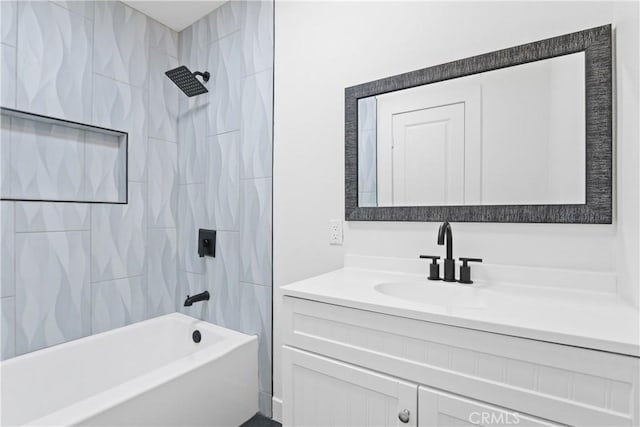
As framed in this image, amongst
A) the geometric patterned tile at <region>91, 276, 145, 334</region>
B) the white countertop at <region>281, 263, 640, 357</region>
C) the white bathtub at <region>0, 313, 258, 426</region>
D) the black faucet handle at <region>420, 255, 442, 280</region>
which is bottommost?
the white bathtub at <region>0, 313, 258, 426</region>

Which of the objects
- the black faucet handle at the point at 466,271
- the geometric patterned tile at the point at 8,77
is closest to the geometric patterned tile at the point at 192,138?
the geometric patterned tile at the point at 8,77

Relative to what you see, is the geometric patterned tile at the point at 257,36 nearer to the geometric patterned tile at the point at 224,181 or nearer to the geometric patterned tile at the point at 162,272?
the geometric patterned tile at the point at 224,181

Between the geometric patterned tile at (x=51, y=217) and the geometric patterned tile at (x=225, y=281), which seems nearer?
the geometric patterned tile at (x=51, y=217)

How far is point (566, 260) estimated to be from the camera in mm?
1085

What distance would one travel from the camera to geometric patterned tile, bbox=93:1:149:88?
191 cm

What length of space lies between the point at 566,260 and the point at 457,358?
1.90 ft

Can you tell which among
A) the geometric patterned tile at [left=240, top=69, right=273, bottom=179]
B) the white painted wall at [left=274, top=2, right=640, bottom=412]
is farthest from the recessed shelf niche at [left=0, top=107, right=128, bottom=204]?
the white painted wall at [left=274, top=2, right=640, bottom=412]

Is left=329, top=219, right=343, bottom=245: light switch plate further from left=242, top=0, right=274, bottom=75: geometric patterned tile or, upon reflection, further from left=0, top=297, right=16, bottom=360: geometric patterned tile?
A: left=0, top=297, right=16, bottom=360: geometric patterned tile

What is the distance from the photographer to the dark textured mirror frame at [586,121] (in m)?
1.02

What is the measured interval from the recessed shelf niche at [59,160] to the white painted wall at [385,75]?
106 cm

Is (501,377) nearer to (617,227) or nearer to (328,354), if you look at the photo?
(328,354)

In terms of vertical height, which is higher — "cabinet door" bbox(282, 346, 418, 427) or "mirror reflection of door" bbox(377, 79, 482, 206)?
"mirror reflection of door" bbox(377, 79, 482, 206)

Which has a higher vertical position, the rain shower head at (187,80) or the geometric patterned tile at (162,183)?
the rain shower head at (187,80)

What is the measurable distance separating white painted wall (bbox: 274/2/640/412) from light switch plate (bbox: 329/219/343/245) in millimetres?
30
